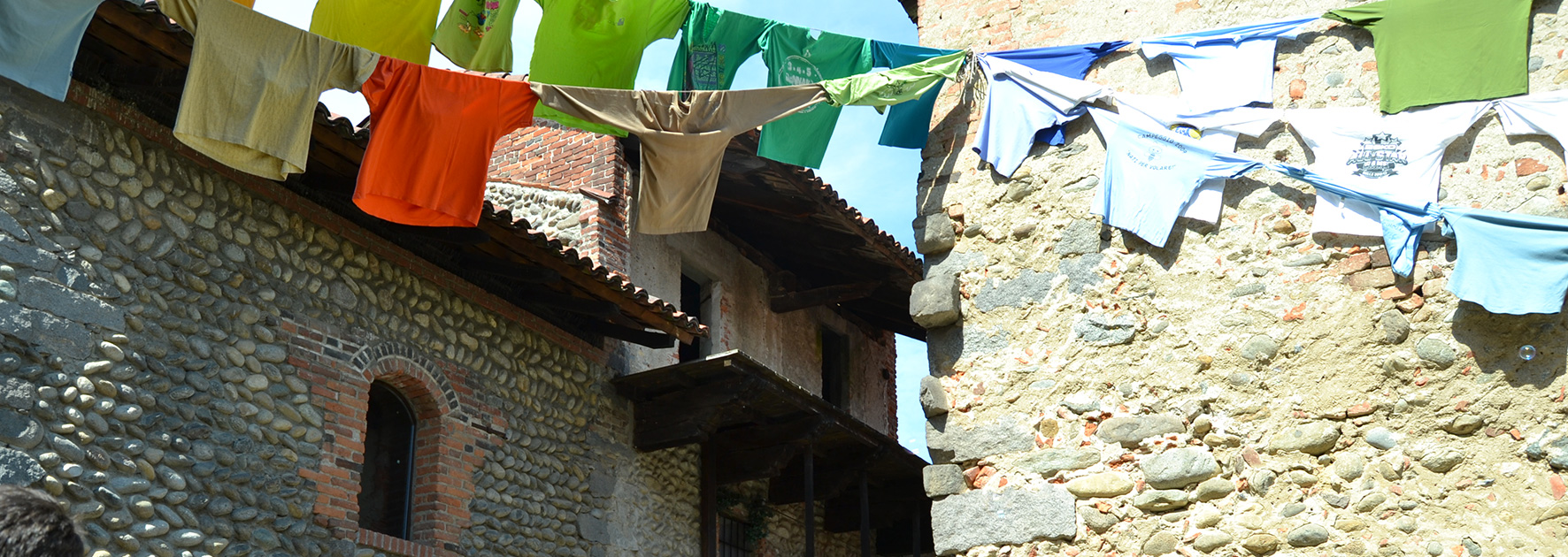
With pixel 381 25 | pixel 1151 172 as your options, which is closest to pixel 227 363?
pixel 381 25

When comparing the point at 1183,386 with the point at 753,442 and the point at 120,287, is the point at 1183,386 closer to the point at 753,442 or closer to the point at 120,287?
the point at 120,287

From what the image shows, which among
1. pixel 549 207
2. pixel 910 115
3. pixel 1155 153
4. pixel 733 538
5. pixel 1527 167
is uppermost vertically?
pixel 549 207

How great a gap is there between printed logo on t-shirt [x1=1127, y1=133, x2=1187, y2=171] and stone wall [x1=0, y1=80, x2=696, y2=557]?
5.17 m

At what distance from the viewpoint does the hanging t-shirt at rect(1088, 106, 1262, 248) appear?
654 cm

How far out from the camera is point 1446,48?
6.33 m

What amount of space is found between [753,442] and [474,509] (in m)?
3.36

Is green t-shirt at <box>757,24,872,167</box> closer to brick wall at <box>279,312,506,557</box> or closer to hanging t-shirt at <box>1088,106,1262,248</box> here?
hanging t-shirt at <box>1088,106,1262,248</box>

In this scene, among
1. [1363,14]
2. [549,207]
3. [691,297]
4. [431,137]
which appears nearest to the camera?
[1363,14]

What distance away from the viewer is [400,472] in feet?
31.1

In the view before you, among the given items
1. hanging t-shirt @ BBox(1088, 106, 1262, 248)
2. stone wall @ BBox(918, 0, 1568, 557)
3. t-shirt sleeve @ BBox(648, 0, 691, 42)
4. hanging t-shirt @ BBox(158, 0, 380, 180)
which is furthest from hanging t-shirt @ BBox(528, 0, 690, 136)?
hanging t-shirt @ BBox(1088, 106, 1262, 248)

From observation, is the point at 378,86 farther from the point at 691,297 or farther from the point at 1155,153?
the point at 691,297

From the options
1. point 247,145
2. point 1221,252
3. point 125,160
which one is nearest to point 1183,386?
point 1221,252

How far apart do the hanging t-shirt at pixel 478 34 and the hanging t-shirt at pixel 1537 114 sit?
5.19 meters

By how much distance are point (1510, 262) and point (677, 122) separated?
168 inches
